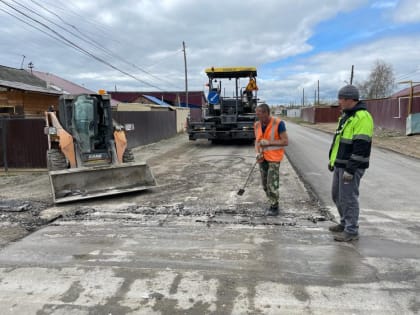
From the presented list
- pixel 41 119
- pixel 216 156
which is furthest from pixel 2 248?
pixel 216 156

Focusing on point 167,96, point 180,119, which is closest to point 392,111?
point 180,119

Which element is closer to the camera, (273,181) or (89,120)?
(273,181)

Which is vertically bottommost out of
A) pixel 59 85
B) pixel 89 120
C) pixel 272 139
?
pixel 272 139

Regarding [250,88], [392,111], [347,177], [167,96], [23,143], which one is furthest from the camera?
[167,96]

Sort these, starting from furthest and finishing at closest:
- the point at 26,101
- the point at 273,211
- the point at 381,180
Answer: the point at 26,101 → the point at 381,180 → the point at 273,211

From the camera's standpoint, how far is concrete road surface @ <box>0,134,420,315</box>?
10.1ft

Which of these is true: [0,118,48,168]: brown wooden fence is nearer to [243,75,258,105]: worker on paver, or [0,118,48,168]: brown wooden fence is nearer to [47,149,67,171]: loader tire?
[47,149,67,171]: loader tire

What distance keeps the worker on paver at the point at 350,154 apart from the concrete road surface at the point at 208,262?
1.14ft

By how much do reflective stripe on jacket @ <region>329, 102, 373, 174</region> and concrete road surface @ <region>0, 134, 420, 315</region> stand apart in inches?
39.6

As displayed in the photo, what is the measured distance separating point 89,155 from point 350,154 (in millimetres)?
5579

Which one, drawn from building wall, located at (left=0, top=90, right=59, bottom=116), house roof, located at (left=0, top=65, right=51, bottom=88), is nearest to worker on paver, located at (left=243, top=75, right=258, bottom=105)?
building wall, located at (left=0, top=90, right=59, bottom=116)

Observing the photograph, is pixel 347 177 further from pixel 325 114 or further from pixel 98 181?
pixel 325 114

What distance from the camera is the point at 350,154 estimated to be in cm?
436

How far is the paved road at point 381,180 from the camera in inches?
257
